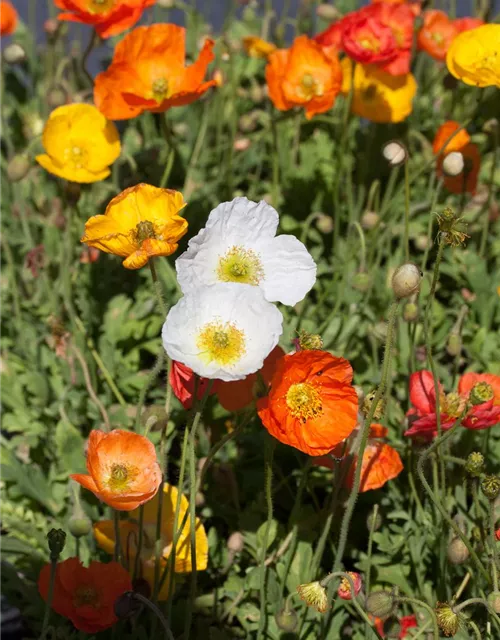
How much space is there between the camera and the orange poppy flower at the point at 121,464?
150cm

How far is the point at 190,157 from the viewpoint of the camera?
120 inches

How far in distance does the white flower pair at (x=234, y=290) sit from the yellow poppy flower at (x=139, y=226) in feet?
0.21

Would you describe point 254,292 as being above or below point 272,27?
above

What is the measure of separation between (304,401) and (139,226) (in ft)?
1.32

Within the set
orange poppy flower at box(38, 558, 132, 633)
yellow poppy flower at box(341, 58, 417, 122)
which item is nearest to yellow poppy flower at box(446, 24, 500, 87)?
yellow poppy flower at box(341, 58, 417, 122)

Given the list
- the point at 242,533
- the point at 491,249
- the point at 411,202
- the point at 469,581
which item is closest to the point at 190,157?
the point at 411,202

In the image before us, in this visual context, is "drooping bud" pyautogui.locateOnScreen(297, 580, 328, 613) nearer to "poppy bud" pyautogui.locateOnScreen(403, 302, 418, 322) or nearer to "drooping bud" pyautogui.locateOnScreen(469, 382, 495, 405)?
"drooping bud" pyautogui.locateOnScreen(469, 382, 495, 405)

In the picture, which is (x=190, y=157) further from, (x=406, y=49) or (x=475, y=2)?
(x=475, y=2)

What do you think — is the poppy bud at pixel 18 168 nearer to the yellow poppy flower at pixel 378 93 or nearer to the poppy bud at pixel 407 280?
the yellow poppy flower at pixel 378 93

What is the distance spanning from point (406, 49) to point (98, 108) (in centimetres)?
97

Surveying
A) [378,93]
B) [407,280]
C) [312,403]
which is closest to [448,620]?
[312,403]

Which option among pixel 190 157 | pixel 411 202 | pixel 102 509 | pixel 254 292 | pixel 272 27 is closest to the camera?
pixel 254 292

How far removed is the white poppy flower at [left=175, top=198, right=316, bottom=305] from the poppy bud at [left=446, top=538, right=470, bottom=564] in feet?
1.81

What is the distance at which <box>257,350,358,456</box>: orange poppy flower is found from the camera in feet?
4.66
